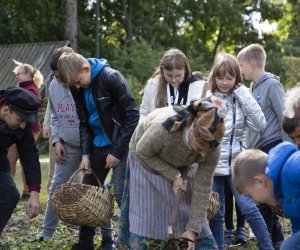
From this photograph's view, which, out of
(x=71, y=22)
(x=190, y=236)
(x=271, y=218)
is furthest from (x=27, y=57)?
(x=190, y=236)

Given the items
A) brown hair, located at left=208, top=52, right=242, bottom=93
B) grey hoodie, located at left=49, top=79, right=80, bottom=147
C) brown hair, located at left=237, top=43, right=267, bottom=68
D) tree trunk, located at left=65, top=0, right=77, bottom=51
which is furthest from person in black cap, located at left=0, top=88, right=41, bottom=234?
tree trunk, located at left=65, top=0, right=77, bottom=51

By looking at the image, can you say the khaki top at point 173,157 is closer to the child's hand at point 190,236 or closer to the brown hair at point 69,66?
the child's hand at point 190,236

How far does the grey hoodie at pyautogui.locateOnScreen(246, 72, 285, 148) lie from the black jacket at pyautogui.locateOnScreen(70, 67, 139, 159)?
1239 mm

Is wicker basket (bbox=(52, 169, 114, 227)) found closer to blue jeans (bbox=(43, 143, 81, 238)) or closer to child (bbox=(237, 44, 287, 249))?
blue jeans (bbox=(43, 143, 81, 238))

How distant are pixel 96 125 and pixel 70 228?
6.14ft

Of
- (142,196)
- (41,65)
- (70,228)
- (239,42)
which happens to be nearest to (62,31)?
(41,65)

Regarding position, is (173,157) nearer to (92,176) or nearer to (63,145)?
(92,176)

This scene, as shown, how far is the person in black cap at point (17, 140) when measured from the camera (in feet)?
16.0

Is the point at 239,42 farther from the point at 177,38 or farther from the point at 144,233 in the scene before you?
the point at 144,233

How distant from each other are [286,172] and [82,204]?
206 centimetres

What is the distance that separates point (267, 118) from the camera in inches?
251

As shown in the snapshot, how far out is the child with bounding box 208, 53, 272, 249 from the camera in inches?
226

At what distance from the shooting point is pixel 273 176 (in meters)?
3.69

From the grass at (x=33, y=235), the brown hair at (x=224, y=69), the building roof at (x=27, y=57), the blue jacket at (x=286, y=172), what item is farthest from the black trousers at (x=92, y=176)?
the building roof at (x=27, y=57)
